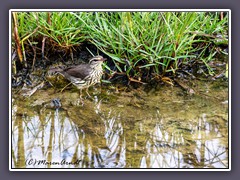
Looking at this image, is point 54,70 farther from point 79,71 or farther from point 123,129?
point 123,129

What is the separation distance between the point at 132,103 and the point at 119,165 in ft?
3.27

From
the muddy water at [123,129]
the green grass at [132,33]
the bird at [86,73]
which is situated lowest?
the muddy water at [123,129]

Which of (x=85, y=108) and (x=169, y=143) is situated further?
(x=85, y=108)

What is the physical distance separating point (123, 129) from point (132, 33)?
103 cm

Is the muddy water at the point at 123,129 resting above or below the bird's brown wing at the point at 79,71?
below

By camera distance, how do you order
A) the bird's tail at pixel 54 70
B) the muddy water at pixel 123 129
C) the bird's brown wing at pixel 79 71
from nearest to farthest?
the muddy water at pixel 123 129, the bird's brown wing at pixel 79 71, the bird's tail at pixel 54 70

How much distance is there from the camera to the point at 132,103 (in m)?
5.79

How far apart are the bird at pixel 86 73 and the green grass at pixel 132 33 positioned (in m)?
0.16

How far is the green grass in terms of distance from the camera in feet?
19.3

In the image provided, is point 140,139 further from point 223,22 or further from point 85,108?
point 223,22

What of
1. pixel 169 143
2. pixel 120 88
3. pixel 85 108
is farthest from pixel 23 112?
pixel 169 143

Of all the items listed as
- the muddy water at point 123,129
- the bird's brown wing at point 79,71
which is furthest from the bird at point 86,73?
the muddy water at point 123,129

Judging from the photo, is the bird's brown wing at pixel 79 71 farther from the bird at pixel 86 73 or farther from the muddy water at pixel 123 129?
the muddy water at pixel 123 129

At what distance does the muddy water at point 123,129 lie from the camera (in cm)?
499
